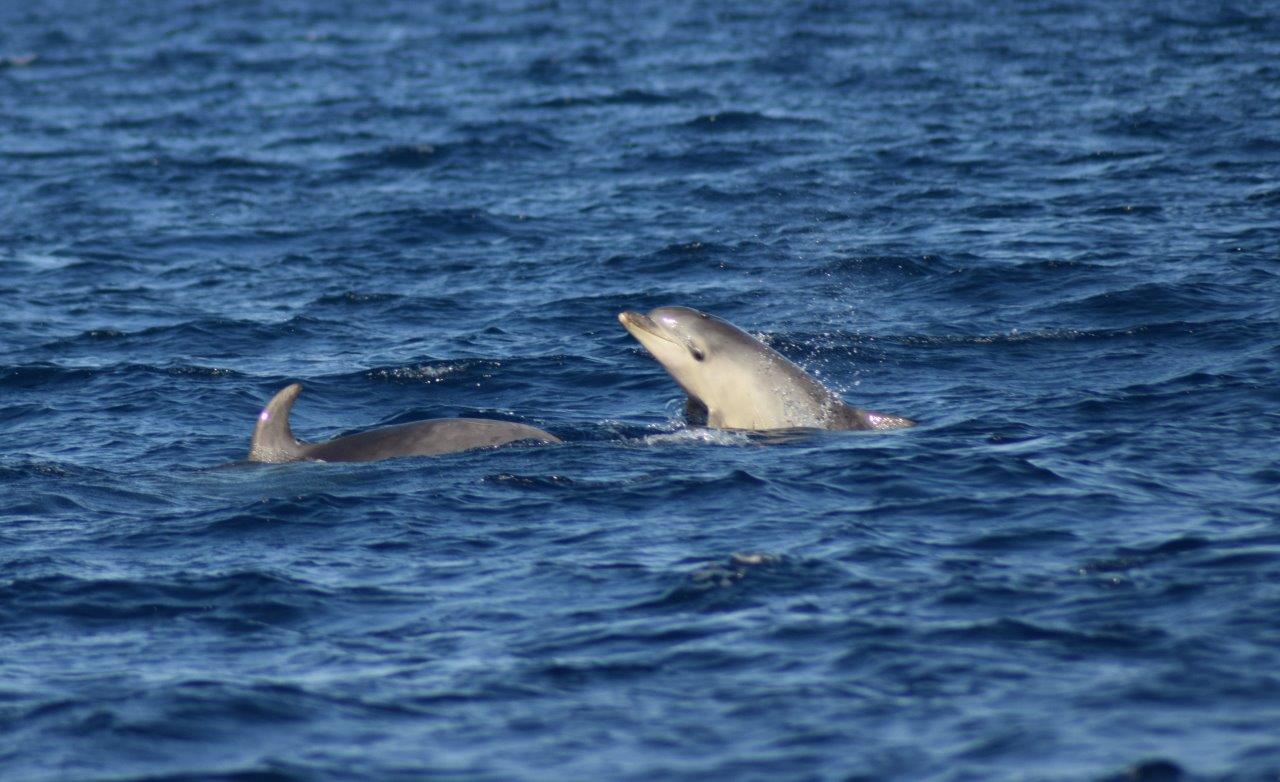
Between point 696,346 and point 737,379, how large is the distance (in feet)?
1.68

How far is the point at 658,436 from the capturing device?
16.7 meters

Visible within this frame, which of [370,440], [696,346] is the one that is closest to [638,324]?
[696,346]

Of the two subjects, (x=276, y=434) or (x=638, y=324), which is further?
(x=638, y=324)

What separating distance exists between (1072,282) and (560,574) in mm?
11672

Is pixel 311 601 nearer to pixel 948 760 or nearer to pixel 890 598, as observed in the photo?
pixel 890 598

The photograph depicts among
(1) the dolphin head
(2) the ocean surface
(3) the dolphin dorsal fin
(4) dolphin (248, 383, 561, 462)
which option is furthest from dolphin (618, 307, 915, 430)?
(3) the dolphin dorsal fin

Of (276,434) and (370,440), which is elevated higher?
(276,434)

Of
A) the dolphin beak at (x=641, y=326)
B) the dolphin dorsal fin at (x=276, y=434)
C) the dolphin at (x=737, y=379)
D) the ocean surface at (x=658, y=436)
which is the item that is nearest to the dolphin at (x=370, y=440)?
the dolphin dorsal fin at (x=276, y=434)

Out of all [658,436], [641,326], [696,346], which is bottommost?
[658,436]

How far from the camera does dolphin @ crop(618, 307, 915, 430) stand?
16.7 metres

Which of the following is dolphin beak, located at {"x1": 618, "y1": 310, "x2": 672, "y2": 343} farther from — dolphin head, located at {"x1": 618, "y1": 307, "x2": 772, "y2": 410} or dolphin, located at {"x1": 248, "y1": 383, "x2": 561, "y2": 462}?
dolphin, located at {"x1": 248, "y1": 383, "x2": 561, "y2": 462}

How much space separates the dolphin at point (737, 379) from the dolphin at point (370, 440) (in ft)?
5.18

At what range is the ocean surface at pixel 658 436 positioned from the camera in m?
10.5

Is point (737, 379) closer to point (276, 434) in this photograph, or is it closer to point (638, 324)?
point (638, 324)
